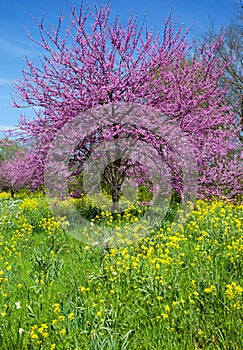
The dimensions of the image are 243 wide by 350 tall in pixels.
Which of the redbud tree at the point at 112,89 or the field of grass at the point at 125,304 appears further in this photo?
the redbud tree at the point at 112,89

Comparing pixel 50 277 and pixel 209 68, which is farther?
pixel 209 68

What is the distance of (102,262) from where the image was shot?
195 inches

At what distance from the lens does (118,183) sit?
31.0 ft

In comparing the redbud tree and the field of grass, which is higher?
the redbud tree

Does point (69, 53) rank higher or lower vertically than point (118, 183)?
higher

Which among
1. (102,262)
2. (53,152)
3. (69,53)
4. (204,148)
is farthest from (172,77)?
(102,262)

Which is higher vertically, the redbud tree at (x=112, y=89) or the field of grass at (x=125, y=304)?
the redbud tree at (x=112, y=89)

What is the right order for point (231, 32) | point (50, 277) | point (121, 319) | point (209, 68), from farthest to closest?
point (231, 32)
point (209, 68)
point (50, 277)
point (121, 319)

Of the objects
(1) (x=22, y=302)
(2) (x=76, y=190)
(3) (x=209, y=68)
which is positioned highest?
(3) (x=209, y=68)

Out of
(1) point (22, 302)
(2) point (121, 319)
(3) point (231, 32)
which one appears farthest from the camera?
(3) point (231, 32)

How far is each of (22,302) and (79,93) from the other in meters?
5.46

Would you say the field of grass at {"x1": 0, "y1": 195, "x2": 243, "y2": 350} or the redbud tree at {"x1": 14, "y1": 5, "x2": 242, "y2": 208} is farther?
the redbud tree at {"x1": 14, "y1": 5, "x2": 242, "y2": 208}

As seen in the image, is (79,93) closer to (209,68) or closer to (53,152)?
(53,152)

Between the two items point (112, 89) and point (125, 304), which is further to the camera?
point (112, 89)
